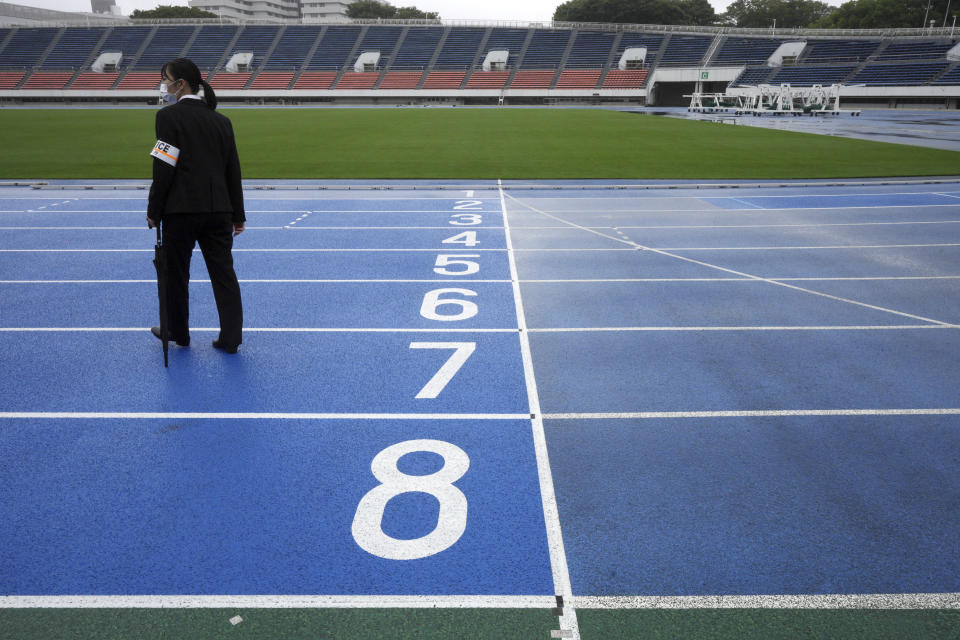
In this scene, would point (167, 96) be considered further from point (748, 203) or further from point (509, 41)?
point (509, 41)

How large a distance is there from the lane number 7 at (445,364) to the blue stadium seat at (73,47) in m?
73.5

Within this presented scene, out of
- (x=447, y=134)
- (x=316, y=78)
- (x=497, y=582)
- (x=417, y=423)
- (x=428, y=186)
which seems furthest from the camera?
(x=316, y=78)

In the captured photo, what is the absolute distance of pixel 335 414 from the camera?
14.0ft

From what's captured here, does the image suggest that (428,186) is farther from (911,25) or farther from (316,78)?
(911,25)

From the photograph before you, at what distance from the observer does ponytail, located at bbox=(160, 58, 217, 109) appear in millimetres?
4637

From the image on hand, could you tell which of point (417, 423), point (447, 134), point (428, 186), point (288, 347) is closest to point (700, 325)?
point (417, 423)

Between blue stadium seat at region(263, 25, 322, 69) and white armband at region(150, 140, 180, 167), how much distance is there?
2576 inches

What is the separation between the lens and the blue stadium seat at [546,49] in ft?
211

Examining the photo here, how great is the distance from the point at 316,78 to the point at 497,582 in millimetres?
65541

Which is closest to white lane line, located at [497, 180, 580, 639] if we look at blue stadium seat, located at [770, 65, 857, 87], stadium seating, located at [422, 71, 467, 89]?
blue stadium seat, located at [770, 65, 857, 87]

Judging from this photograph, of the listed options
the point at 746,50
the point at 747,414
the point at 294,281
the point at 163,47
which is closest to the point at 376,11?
the point at 163,47

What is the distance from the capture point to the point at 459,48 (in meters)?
67.1

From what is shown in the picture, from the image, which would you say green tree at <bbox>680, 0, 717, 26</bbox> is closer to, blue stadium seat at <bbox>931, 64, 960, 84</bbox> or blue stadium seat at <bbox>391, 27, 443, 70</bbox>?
blue stadium seat at <bbox>391, 27, 443, 70</bbox>

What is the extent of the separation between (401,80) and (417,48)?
720 centimetres
